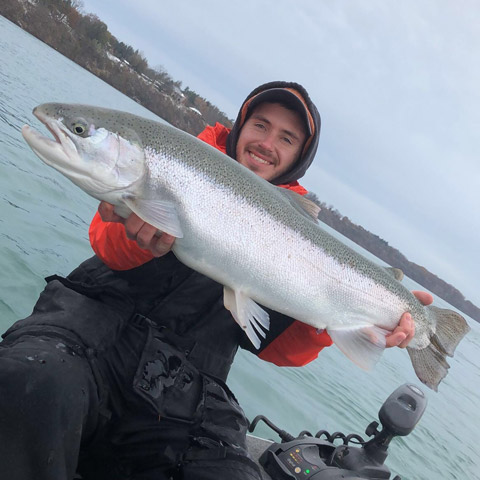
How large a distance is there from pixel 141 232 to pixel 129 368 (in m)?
1.01

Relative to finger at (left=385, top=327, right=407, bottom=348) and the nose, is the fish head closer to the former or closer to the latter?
the nose

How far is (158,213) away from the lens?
2861 millimetres

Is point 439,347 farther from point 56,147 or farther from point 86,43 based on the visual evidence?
point 86,43

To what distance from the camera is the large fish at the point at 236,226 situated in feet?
9.35

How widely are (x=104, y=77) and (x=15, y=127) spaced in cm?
5476

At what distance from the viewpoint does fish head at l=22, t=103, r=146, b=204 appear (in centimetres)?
280

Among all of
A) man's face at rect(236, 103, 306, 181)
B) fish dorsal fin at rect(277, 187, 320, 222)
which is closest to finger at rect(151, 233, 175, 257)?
fish dorsal fin at rect(277, 187, 320, 222)

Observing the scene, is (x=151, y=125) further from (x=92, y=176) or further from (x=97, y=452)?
(x=97, y=452)

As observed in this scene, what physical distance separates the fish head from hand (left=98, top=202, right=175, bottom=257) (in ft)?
0.52

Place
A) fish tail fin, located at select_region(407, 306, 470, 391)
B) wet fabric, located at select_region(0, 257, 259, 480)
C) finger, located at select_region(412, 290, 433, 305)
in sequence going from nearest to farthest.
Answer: wet fabric, located at select_region(0, 257, 259, 480)
fish tail fin, located at select_region(407, 306, 470, 391)
finger, located at select_region(412, 290, 433, 305)

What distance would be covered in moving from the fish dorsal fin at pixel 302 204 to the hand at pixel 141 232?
3.72ft

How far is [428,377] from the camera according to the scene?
367cm

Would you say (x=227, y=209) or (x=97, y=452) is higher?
(x=227, y=209)

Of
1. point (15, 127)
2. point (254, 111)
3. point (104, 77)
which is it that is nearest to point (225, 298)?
point (254, 111)
